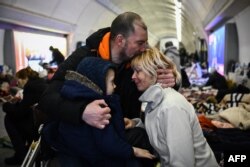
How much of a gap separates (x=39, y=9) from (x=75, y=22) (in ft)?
10.5

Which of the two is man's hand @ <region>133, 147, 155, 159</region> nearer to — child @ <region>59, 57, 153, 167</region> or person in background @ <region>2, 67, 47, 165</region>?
child @ <region>59, 57, 153, 167</region>

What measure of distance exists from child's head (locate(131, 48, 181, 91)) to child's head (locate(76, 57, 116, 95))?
0.90 feet

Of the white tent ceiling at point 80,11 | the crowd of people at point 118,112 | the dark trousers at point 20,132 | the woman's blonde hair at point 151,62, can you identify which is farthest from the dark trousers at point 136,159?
the white tent ceiling at point 80,11

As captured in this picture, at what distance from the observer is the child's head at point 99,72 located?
1870 mm

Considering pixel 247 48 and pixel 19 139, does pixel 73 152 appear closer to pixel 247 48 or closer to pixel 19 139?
pixel 19 139

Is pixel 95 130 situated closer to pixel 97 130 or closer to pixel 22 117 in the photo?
pixel 97 130

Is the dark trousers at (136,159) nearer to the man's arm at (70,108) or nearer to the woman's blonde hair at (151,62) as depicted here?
the man's arm at (70,108)

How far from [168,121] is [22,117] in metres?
4.16

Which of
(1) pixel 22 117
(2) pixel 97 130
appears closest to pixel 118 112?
(2) pixel 97 130

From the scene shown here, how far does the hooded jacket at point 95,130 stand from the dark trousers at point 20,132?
3.87 m

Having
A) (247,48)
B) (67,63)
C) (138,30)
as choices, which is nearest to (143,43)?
(138,30)

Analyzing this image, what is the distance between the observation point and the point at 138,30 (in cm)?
223

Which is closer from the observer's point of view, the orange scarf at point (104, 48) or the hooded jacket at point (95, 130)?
the hooded jacket at point (95, 130)

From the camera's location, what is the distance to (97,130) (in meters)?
1.82
